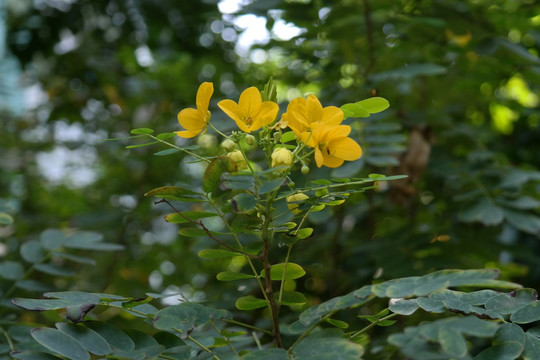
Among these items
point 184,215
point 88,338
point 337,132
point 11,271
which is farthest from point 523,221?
point 11,271

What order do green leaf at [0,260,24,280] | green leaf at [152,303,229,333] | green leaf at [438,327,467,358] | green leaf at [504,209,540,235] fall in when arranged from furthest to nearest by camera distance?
1. green leaf at [504,209,540,235]
2. green leaf at [0,260,24,280]
3. green leaf at [152,303,229,333]
4. green leaf at [438,327,467,358]

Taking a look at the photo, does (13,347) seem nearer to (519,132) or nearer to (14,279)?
(14,279)

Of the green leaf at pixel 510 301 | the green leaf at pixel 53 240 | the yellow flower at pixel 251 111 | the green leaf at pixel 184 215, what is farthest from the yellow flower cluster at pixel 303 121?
the green leaf at pixel 53 240

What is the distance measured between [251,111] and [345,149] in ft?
0.40

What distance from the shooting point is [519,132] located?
1.79m

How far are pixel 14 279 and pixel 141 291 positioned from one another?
0.67 metres

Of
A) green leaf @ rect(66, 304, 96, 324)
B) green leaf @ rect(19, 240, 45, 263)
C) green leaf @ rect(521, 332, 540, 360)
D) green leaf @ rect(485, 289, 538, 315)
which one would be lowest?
green leaf @ rect(19, 240, 45, 263)

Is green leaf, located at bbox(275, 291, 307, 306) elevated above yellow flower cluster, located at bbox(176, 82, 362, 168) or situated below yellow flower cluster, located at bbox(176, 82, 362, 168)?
below

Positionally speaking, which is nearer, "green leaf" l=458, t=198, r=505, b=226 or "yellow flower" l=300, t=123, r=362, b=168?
"yellow flower" l=300, t=123, r=362, b=168

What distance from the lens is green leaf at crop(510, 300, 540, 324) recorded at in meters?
0.56

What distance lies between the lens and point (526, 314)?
56 cm

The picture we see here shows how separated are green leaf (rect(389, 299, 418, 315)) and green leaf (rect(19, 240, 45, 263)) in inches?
30.2

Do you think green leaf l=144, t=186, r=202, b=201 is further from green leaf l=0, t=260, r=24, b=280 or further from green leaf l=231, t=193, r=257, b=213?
green leaf l=0, t=260, r=24, b=280

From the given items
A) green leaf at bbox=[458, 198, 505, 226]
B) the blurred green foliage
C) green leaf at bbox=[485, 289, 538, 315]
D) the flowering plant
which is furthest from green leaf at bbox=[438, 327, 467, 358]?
green leaf at bbox=[458, 198, 505, 226]
